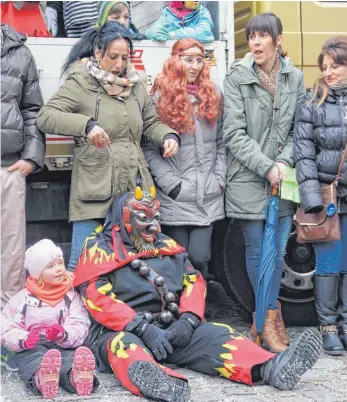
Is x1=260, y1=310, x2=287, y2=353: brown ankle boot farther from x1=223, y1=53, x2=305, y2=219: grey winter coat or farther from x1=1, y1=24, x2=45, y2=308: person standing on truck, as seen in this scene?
x1=1, y1=24, x2=45, y2=308: person standing on truck

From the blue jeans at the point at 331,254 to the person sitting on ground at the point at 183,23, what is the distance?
1.52 m

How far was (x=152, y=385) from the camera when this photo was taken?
14.0ft

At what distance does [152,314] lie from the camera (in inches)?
192

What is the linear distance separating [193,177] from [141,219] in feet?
2.04

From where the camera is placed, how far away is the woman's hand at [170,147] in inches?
202

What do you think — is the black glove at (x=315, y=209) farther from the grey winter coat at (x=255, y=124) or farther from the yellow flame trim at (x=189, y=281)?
the yellow flame trim at (x=189, y=281)

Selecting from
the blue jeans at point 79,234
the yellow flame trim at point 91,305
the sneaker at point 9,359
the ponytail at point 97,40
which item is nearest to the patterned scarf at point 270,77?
the ponytail at point 97,40

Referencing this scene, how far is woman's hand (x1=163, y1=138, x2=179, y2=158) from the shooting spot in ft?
16.8

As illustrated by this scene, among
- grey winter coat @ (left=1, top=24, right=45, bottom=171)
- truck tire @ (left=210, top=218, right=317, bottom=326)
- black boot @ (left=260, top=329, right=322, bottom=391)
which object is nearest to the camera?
black boot @ (left=260, top=329, right=322, bottom=391)

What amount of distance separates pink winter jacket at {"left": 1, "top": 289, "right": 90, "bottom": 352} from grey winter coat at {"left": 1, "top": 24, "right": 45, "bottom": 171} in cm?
87

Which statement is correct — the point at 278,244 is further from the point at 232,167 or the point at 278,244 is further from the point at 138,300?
the point at 138,300

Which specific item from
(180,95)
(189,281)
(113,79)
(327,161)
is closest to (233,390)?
(189,281)

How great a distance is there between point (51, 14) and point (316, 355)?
2.90 metres

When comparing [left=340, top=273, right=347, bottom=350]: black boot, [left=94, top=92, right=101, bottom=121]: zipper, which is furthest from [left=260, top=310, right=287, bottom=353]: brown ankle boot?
[left=94, top=92, right=101, bottom=121]: zipper
